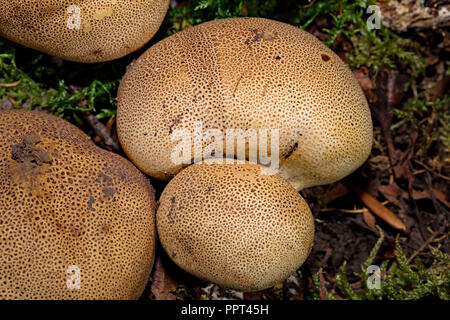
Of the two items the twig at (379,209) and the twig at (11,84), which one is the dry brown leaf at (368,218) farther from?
the twig at (11,84)

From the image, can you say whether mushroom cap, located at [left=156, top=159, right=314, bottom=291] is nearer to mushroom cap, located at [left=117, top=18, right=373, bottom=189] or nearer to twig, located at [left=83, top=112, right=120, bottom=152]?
mushroom cap, located at [left=117, top=18, right=373, bottom=189]

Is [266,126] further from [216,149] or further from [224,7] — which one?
[224,7]

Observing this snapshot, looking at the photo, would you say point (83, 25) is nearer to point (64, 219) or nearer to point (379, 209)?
point (64, 219)

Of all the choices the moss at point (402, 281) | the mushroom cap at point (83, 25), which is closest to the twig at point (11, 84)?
the mushroom cap at point (83, 25)

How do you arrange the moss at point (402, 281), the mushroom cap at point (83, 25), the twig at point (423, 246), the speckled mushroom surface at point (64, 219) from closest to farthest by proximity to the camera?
1. the speckled mushroom surface at point (64, 219)
2. the mushroom cap at point (83, 25)
3. the moss at point (402, 281)
4. the twig at point (423, 246)

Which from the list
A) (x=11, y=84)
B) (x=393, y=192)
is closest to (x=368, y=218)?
(x=393, y=192)

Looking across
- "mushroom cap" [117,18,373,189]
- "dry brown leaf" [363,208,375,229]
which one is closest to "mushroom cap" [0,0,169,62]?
"mushroom cap" [117,18,373,189]
